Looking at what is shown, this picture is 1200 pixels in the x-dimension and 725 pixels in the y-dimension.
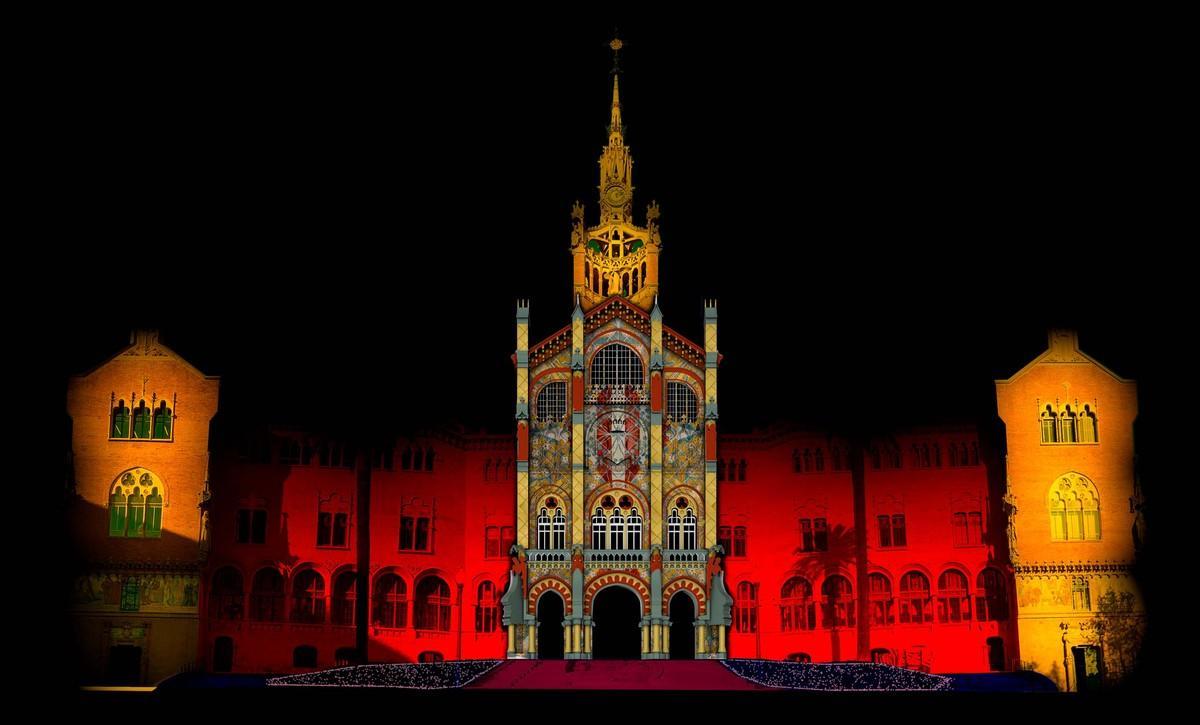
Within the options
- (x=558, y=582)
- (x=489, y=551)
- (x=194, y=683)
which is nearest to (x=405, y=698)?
(x=194, y=683)

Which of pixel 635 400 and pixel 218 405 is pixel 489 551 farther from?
pixel 218 405

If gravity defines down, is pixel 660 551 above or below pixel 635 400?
below

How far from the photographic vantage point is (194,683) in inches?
1930

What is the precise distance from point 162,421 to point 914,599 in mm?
31144

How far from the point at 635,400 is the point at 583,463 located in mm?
3408

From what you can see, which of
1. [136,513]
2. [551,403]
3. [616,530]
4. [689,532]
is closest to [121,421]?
[136,513]

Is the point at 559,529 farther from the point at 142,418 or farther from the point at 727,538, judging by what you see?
the point at 142,418

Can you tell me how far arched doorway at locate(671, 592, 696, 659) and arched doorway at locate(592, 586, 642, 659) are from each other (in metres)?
1.49

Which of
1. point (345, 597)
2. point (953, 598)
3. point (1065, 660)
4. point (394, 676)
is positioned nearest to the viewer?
point (394, 676)

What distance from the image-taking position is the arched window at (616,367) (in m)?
58.8

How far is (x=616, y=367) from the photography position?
194ft

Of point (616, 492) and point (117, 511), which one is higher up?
point (616, 492)

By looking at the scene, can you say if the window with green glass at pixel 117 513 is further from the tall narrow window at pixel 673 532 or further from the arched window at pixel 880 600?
the arched window at pixel 880 600

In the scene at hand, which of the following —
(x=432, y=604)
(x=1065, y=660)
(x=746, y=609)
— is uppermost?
(x=432, y=604)
